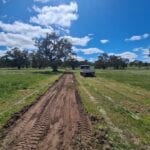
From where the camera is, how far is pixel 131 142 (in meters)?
6.50

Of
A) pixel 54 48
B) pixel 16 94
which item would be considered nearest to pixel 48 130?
pixel 16 94

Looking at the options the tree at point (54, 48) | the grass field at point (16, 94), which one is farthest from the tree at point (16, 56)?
the grass field at point (16, 94)

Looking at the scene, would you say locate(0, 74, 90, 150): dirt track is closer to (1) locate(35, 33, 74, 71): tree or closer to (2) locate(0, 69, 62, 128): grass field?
(2) locate(0, 69, 62, 128): grass field

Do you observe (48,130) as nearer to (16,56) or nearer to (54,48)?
(54,48)

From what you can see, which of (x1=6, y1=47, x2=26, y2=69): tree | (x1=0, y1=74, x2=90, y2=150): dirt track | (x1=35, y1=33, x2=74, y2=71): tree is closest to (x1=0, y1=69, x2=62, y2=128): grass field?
(x1=0, y1=74, x2=90, y2=150): dirt track

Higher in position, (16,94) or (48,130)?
(48,130)

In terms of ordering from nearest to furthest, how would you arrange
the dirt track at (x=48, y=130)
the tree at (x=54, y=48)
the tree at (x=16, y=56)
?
the dirt track at (x=48, y=130)
the tree at (x=54, y=48)
the tree at (x=16, y=56)

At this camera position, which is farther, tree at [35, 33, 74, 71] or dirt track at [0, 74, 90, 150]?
tree at [35, 33, 74, 71]

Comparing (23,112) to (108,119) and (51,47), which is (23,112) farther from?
(51,47)

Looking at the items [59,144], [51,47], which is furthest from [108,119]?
[51,47]

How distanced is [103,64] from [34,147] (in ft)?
487

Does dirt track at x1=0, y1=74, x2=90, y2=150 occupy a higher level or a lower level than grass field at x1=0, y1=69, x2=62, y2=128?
higher

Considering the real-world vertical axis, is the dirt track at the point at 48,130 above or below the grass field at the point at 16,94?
above

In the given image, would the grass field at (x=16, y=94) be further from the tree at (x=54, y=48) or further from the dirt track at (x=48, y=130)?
the tree at (x=54, y=48)
